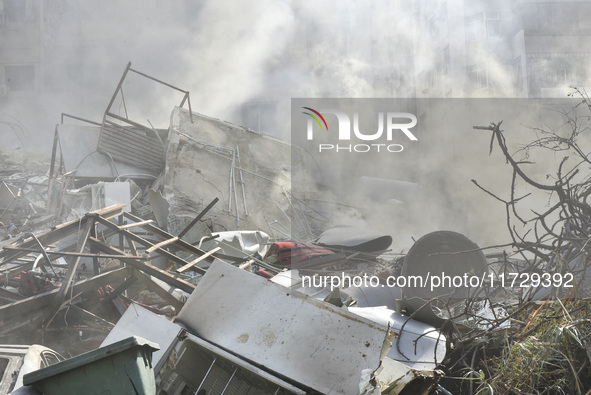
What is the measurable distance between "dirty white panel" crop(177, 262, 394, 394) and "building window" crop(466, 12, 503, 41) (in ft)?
54.2

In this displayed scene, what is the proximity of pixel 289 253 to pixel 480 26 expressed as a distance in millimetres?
13268

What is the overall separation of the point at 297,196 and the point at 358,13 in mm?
11338

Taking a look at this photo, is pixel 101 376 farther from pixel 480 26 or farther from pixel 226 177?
pixel 480 26

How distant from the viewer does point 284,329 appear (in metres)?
2.97

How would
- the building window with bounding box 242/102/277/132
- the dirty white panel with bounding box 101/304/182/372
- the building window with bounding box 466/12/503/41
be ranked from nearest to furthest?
the dirty white panel with bounding box 101/304/182/372 → the building window with bounding box 466/12/503/41 → the building window with bounding box 242/102/277/132

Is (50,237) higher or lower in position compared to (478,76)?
lower

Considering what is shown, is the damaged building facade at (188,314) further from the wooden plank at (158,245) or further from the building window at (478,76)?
the building window at (478,76)

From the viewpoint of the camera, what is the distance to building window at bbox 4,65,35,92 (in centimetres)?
2642

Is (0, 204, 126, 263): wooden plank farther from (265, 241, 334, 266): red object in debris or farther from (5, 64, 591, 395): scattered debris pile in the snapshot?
(265, 241, 334, 266): red object in debris

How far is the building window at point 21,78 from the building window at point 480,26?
789 inches

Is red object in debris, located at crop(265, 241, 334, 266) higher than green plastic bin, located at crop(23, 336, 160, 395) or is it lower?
lower

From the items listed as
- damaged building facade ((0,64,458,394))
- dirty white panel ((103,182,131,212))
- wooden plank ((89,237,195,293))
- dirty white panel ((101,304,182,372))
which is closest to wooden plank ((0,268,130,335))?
damaged building facade ((0,64,458,394))

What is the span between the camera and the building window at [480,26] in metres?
Answer: 17.7

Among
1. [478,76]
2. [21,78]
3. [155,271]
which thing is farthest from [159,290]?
[21,78]
